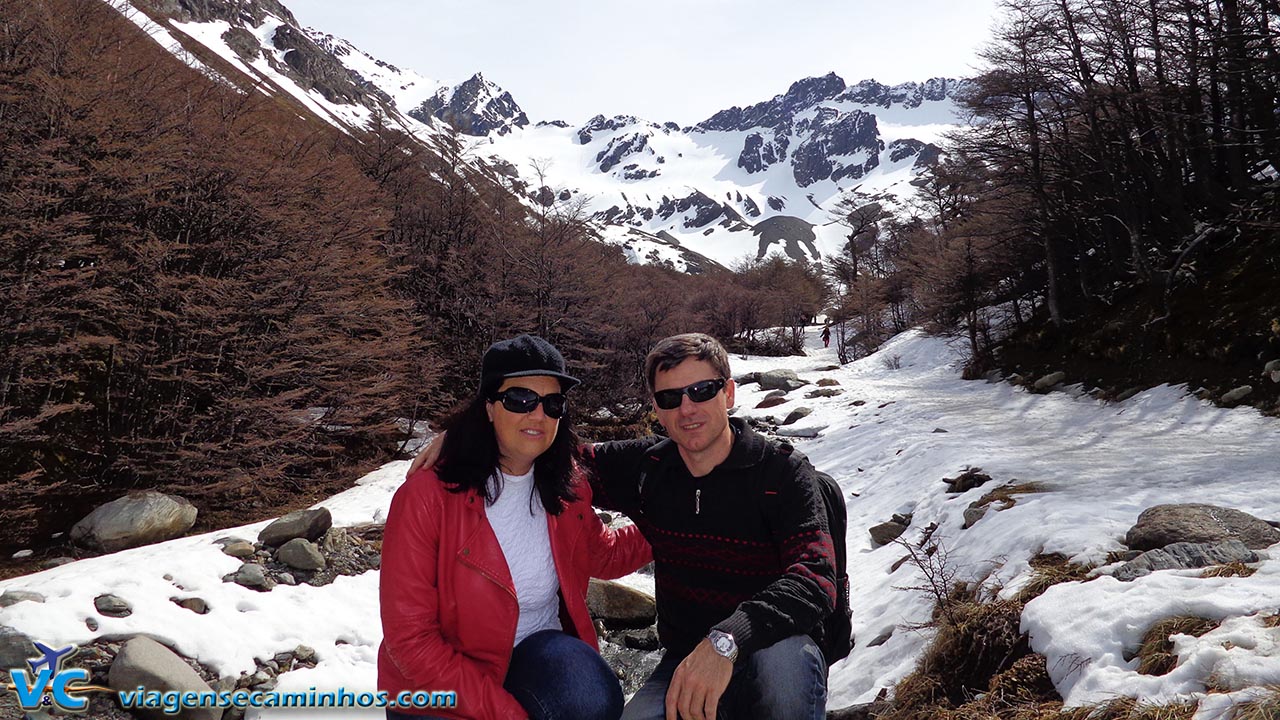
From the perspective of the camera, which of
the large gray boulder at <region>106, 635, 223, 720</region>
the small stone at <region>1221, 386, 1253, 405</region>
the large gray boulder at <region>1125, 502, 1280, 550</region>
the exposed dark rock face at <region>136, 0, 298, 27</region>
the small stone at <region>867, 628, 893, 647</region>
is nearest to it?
the large gray boulder at <region>1125, 502, 1280, 550</region>

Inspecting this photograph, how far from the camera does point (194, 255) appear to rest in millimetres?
10750

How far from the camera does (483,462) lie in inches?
105

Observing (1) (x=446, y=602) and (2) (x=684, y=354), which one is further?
(2) (x=684, y=354)

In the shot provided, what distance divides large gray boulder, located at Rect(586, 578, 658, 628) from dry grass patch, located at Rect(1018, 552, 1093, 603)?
4.44m

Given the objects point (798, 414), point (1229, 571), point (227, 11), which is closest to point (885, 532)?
point (1229, 571)

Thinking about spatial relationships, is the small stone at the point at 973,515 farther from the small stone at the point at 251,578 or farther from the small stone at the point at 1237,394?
the small stone at the point at 251,578

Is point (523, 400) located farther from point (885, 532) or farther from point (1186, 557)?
point (885, 532)

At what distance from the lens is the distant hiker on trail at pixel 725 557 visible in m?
2.27

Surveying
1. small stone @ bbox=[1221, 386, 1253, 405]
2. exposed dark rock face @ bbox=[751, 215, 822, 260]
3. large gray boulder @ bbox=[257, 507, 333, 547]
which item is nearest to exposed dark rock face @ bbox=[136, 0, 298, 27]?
large gray boulder @ bbox=[257, 507, 333, 547]

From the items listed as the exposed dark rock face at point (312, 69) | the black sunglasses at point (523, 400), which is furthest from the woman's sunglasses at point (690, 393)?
the exposed dark rock face at point (312, 69)

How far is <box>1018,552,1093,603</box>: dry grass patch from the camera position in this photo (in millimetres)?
4176

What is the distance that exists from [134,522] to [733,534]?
9.23 metres

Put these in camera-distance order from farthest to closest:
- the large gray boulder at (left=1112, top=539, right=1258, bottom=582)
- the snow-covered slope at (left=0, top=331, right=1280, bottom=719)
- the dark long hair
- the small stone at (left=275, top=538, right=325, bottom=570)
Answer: the small stone at (left=275, top=538, right=325, bottom=570)
the large gray boulder at (left=1112, top=539, right=1258, bottom=582)
the snow-covered slope at (left=0, top=331, right=1280, bottom=719)
the dark long hair

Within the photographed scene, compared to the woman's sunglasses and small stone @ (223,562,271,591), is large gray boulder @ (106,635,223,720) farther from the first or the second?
the woman's sunglasses
